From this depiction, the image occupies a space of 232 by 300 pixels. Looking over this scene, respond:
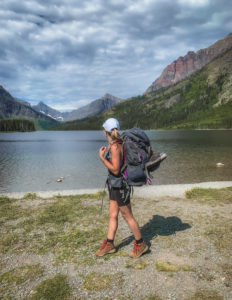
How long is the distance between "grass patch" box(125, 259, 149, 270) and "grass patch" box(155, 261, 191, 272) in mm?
337

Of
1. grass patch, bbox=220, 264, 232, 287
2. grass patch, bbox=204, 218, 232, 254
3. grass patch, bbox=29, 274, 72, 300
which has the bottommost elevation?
grass patch, bbox=204, 218, 232, 254

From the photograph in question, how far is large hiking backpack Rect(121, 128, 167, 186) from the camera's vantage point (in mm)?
6355

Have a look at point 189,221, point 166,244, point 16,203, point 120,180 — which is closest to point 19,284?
point 120,180

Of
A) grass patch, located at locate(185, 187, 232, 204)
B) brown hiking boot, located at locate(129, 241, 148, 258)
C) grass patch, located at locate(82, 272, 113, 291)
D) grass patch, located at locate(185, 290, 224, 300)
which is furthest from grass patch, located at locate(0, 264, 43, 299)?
grass patch, located at locate(185, 187, 232, 204)

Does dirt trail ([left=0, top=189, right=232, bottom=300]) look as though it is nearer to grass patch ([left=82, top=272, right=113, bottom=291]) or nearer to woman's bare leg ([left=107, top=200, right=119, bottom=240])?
grass patch ([left=82, top=272, right=113, bottom=291])

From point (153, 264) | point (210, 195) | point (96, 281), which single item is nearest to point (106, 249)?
point (96, 281)

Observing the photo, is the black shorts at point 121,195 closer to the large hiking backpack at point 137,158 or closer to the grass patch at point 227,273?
the large hiking backpack at point 137,158

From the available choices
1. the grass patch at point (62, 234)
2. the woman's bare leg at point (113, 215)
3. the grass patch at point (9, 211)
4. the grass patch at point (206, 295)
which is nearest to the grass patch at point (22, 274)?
the grass patch at point (62, 234)

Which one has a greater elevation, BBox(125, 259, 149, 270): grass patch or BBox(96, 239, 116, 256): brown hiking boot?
BBox(96, 239, 116, 256): brown hiking boot

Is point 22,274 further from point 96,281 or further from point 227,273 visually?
point 227,273

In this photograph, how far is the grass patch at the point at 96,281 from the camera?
5.45m

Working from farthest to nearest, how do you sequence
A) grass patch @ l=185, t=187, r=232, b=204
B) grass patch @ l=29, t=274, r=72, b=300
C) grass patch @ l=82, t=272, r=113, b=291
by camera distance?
1. grass patch @ l=185, t=187, r=232, b=204
2. grass patch @ l=82, t=272, r=113, b=291
3. grass patch @ l=29, t=274, r=72, b=300

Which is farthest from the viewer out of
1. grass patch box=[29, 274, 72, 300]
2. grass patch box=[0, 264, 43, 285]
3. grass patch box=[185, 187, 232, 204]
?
grass patch box=[185, 187, 232, 204]

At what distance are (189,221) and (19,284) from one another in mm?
7070
